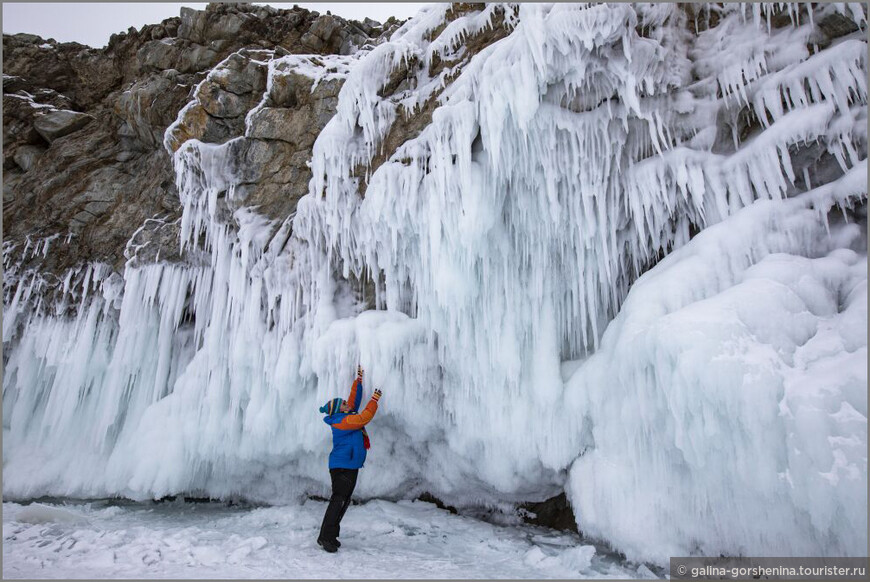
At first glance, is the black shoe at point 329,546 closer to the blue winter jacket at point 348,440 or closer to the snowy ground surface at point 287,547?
the snowy ground surface at point 287,547

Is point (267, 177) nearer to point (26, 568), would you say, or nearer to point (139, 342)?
point (139, 342)

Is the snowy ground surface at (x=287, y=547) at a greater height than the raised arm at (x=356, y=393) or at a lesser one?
lesser

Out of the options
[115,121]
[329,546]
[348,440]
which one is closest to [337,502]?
[329,546]

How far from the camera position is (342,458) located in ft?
17.5

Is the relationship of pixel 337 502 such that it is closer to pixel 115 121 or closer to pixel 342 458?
pixel 342 458

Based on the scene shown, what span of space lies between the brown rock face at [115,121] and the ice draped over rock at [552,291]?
5.31ft

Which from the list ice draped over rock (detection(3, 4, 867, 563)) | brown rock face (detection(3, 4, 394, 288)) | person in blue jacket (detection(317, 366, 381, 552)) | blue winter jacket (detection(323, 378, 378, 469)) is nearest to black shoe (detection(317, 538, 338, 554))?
person in blue jacket (detection(317, 366, 381, 552))

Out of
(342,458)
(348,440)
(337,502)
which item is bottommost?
(337,502)

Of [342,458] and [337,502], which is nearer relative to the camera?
[337,502]

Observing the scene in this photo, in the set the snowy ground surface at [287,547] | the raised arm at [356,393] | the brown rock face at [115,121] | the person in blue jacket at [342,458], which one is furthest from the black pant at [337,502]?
the brown rock face at [115,121]

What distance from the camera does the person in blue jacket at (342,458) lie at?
16.7 feet

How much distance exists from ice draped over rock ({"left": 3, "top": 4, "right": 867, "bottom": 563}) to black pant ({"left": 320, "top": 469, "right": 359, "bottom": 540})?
1403mm

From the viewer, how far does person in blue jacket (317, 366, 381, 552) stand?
200 inches

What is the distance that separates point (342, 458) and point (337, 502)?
0.46m
